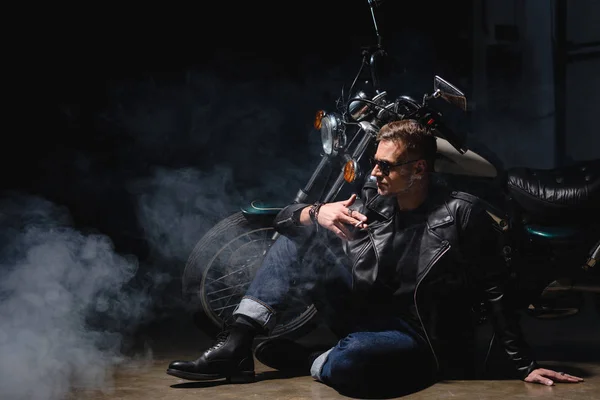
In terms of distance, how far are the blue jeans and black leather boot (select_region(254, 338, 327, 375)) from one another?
0.19 metres

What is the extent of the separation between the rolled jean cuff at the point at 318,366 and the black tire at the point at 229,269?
1.57ft

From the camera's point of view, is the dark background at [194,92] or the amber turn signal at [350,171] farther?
the dark background at [194,92]

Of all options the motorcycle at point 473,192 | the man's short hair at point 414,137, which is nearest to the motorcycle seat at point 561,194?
the motorcycle at point 473,192

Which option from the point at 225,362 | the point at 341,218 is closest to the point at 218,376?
the point at 225,362

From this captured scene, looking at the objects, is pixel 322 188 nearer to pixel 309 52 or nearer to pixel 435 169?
pixel 435 169

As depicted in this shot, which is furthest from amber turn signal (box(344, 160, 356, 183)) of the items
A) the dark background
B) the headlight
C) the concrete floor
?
the dark background

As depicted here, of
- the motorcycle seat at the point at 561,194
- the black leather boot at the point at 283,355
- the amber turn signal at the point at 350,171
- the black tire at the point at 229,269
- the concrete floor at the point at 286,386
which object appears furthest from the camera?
the black tire at the point at 229,269

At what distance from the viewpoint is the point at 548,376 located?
3.18 meters

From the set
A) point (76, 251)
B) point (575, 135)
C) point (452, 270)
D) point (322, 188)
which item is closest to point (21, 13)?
point (76, 251)

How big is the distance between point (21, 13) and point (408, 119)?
278cm

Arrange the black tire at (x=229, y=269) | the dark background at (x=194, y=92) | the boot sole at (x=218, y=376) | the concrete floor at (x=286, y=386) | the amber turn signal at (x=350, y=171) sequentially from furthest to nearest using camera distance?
the dark background at (x=194, y=92) < the black tire at (x=229, y=269) < the amber turn signal at (x=350, y=171) < the boot sole at (x=218, y=376) < the concrete floor at (x=286, y=386)

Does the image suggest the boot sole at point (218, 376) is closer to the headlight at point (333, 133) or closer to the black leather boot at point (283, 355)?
the black leather boot at point (283, 355)

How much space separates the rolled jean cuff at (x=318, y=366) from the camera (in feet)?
10.7

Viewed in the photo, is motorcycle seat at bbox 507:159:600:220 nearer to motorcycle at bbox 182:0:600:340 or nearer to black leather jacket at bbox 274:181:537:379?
motorcycle at bbox 182:0:600:340
